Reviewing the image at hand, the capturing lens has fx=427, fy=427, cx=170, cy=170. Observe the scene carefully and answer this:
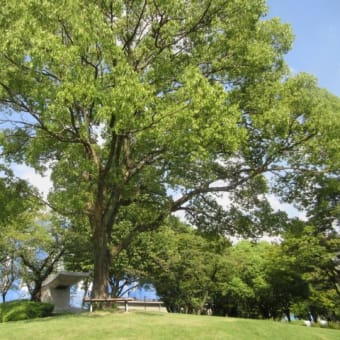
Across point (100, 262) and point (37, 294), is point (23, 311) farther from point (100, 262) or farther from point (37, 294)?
point (37, 294)

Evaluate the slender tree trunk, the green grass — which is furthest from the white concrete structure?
the green grass

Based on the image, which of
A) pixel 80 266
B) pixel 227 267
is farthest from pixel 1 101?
pixel 227 267

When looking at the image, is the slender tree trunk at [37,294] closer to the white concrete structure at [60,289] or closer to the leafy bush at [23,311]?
the white concrete structure at [60,289]

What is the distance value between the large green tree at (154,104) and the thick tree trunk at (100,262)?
0.04 m

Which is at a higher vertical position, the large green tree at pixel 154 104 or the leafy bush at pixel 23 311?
the large green tree at pixel 154 104

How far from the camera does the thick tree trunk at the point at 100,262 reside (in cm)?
1393

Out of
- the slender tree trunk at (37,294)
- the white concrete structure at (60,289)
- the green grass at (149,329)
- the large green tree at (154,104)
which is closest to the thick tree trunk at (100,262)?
the large green tree at (154,104)

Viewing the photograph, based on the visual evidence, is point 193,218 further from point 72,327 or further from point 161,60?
point 72,327

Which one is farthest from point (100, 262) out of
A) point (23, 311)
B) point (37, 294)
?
point (37, 294)

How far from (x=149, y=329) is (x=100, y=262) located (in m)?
4.88

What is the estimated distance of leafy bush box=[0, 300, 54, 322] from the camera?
1543cm

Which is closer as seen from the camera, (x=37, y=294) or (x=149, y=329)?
(x=149, y=329)

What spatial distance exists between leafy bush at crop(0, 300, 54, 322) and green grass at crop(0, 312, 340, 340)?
5065 millimetres

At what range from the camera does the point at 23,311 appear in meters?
15.6
